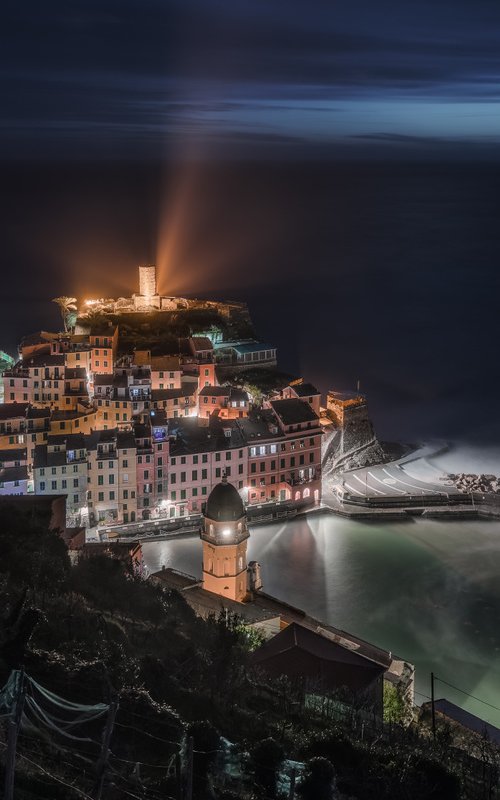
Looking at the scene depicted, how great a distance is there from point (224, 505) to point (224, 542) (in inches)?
20.1

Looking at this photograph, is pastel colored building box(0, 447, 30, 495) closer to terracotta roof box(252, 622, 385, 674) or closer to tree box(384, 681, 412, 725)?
terracotta roof box(252, 622, 385, 674)

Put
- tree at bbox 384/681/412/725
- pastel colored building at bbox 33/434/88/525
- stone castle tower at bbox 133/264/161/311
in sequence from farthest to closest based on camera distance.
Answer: stone castle tower at bbox 133/264/161/311, pastel colored building at bbox 33/434/88/525, tree at bbox 384/681/412/725

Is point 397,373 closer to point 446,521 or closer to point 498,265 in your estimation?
point 446,521

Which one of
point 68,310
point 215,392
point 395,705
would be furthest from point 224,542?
point 68,310

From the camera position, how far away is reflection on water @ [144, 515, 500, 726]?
13.4 metres

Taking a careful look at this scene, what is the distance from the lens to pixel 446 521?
18938 mm

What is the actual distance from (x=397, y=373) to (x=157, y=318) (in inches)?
299

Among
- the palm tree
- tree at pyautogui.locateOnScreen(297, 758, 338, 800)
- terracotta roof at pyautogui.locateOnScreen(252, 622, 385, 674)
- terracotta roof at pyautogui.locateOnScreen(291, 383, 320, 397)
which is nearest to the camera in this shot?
tree at pyautogui.locateOnScreen(297, 758, 338, 800)

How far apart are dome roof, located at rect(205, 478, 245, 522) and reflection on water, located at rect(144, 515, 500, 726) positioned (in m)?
2.49

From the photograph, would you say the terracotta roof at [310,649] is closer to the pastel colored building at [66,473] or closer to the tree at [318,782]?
the tree at [318,782]

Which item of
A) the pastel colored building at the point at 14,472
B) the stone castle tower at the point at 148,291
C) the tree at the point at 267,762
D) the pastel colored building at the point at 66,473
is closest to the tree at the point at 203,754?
the tree at the point at 267,762

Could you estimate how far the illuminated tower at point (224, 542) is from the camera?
1295cm

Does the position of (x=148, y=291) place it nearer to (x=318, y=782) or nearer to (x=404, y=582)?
(x=404, y=582)

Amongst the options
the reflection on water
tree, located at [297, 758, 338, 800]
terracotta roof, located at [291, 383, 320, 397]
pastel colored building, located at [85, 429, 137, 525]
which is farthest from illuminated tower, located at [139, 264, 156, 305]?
tree, located at [297, 758, 338, 800]
